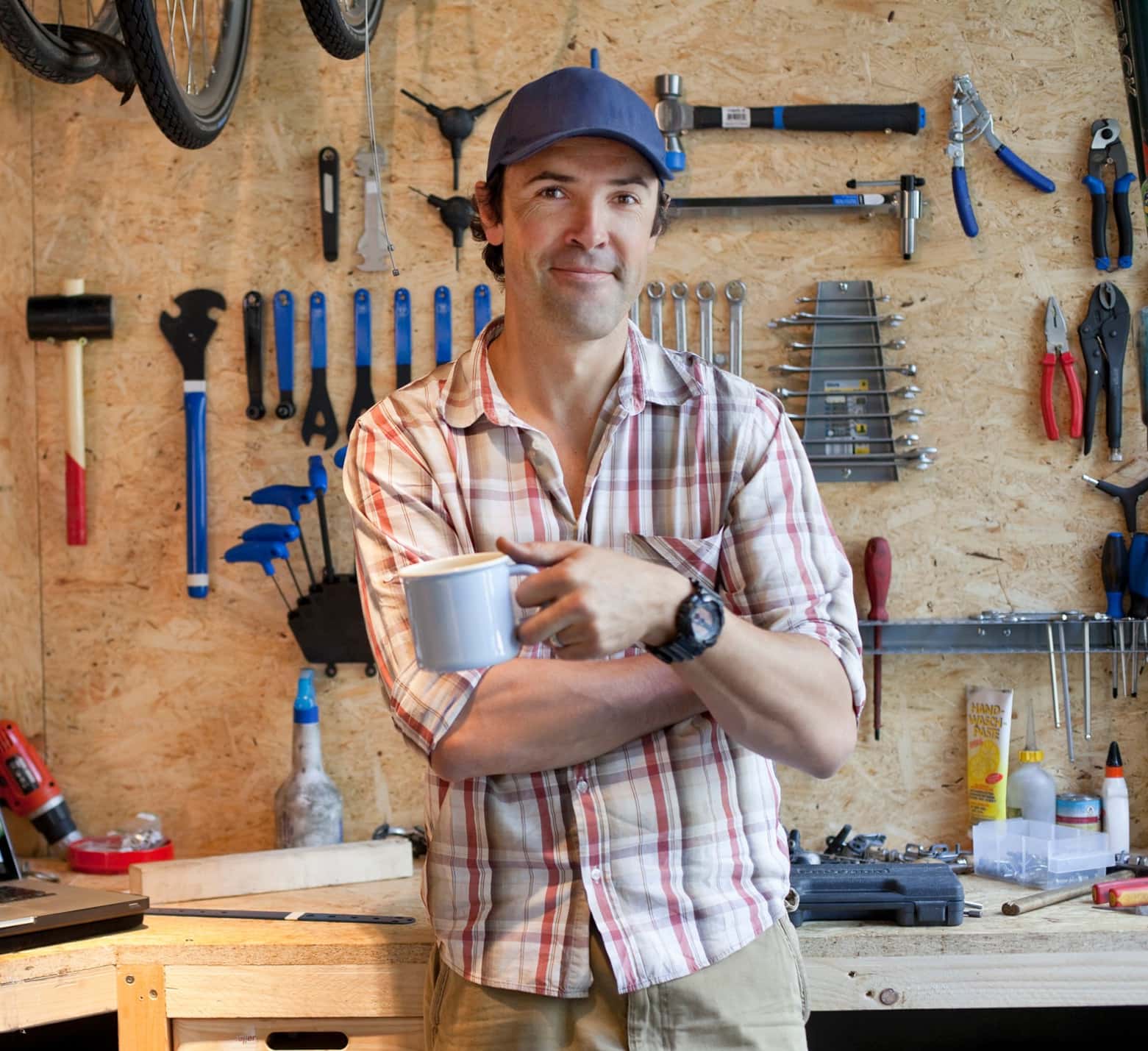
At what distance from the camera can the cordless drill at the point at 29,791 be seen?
2428 mm

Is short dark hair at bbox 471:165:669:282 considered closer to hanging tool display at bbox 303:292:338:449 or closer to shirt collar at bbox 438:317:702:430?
shirt collar at bbox 438:317:702:430

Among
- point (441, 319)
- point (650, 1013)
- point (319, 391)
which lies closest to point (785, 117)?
point (441, 319)

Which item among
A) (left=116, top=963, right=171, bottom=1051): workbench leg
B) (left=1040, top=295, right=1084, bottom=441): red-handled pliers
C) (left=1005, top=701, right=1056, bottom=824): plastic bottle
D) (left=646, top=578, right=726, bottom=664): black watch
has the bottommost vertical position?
(left=116, top=963, right=171, bottom=1051): workbench leg

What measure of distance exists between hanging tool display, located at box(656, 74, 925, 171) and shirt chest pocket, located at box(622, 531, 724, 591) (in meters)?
1.16

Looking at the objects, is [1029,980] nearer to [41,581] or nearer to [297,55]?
[41,581]

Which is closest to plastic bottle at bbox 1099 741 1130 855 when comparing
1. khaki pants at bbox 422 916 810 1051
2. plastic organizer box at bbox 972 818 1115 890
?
plastic organizer box at bbox 972 818 1115 890

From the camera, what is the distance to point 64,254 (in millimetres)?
2549

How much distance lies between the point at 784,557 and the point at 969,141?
4.48 feet

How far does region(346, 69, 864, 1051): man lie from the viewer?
139 cm

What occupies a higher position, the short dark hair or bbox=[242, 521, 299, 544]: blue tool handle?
the short dark hair

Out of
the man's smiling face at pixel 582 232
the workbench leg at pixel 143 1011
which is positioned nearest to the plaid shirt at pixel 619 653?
the man's smiling face at pixel 582 232

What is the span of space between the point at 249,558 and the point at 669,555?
1.12m

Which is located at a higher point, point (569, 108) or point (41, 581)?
point (569, 108)

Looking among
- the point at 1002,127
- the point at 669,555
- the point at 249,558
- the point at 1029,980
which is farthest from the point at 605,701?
the point at 1002,127
